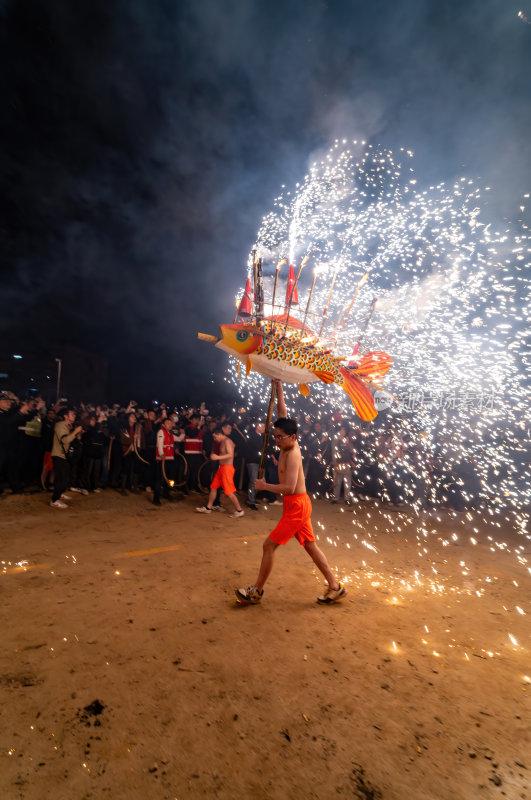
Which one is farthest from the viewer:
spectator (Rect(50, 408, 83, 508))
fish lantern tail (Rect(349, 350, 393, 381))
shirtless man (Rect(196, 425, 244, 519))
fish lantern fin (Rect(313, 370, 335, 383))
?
shirtless man (Rect(196, 425, 244, 519))

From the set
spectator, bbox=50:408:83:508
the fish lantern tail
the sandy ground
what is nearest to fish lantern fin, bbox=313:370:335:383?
the fish lantern tail

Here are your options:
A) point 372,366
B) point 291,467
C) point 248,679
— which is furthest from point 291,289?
point 248,679

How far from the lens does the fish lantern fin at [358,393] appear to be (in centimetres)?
523

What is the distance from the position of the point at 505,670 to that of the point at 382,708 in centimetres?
139

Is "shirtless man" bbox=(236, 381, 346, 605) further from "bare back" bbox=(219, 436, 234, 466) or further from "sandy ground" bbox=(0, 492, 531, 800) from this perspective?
"bare back" bbox=(219, 436, 234, 466)

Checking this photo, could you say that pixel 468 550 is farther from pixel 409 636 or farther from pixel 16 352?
pixel 16 352

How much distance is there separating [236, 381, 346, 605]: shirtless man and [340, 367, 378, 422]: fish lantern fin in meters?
1.75

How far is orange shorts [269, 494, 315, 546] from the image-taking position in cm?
374

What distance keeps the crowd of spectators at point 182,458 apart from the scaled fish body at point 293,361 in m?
2.76

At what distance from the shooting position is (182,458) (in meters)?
8.63

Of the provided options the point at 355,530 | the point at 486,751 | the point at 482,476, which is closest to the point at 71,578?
the point at 486,751

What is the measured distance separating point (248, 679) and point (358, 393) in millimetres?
3792

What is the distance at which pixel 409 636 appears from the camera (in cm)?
342

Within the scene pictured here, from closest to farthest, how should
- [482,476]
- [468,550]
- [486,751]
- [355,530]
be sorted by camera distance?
[486,751] → [468,550] → [355,530] → [482,476]
